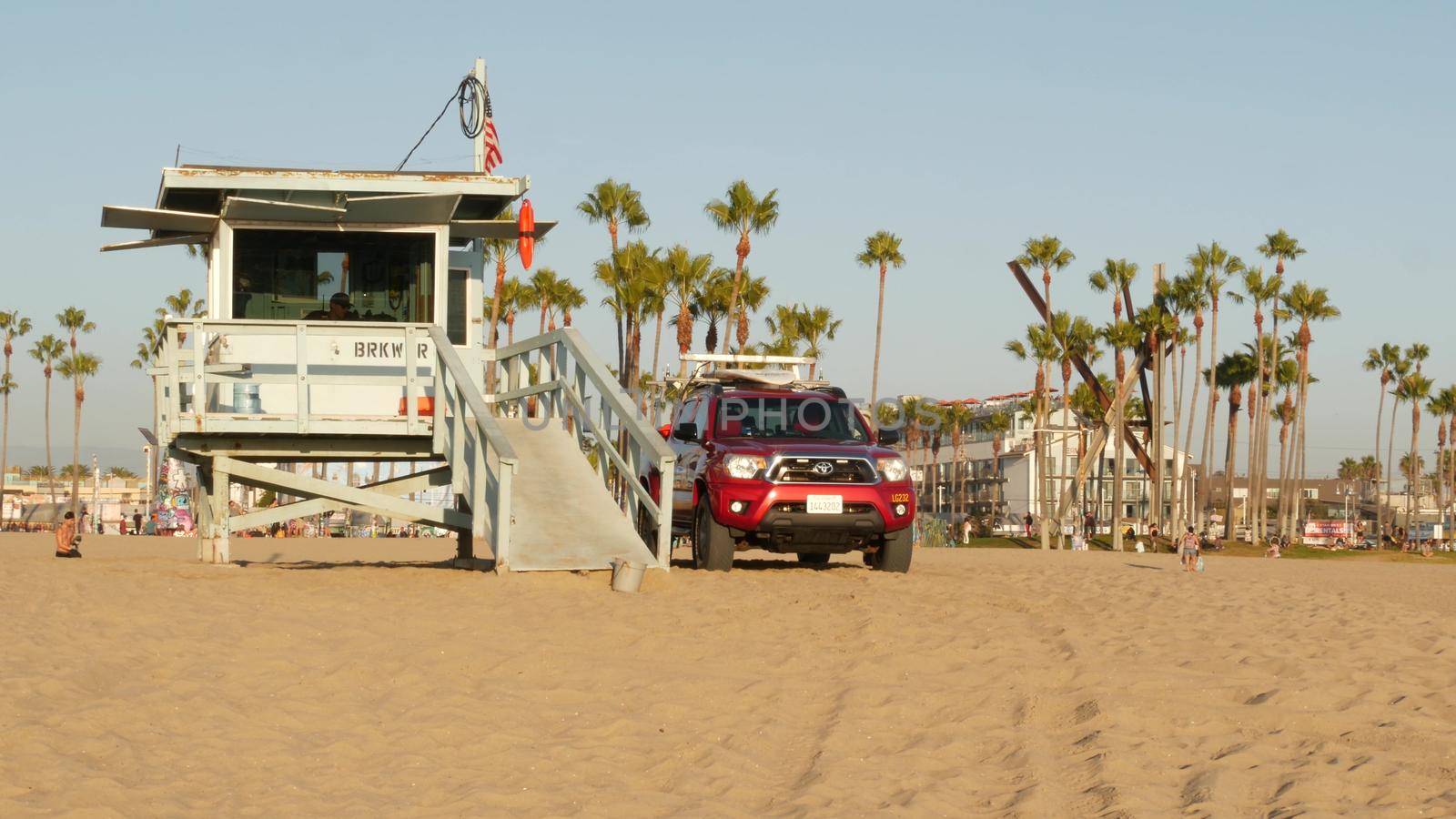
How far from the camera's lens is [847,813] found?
588cm

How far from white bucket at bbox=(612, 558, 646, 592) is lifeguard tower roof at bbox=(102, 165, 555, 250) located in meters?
4.98

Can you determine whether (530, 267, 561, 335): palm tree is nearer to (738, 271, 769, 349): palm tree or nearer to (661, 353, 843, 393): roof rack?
(738, 271, 769, 349): palm tree

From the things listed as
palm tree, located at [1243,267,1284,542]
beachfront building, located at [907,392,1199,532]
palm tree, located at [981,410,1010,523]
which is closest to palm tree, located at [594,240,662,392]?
palm tree, located at [1243,267,1284,542]

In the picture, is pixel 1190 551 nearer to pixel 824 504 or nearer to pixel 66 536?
pixel 824 504

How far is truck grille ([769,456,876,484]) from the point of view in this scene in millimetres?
13961

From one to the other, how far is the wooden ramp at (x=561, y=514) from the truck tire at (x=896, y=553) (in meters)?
2.82

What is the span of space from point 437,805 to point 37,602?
604 cm

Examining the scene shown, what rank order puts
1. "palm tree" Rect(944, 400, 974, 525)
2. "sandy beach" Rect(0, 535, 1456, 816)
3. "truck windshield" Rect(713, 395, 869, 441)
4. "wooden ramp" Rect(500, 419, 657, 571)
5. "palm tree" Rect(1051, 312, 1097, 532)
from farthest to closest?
"palm tree" Rect(944, 400, 974, 525) < "palm tree" Rect(1051, 312, 1097, 532) < "truck windshield" Rect(713, 395, 869, 441) < "wooden ramp" Rect(500, 419, 657, 571) < "sandy beach" Rect(0, 535, 1456, 816)

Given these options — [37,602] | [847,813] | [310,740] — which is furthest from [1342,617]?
[37,602]

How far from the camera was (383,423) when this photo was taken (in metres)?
14.4

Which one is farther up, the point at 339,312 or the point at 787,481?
the point at 339,312

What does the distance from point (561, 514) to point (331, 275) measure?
4.02 meters

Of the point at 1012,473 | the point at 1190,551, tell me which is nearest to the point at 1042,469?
the point at 1190,551

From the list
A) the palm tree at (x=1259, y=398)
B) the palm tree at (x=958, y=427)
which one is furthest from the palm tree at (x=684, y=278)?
the palm tree at (x=958, y=427)
